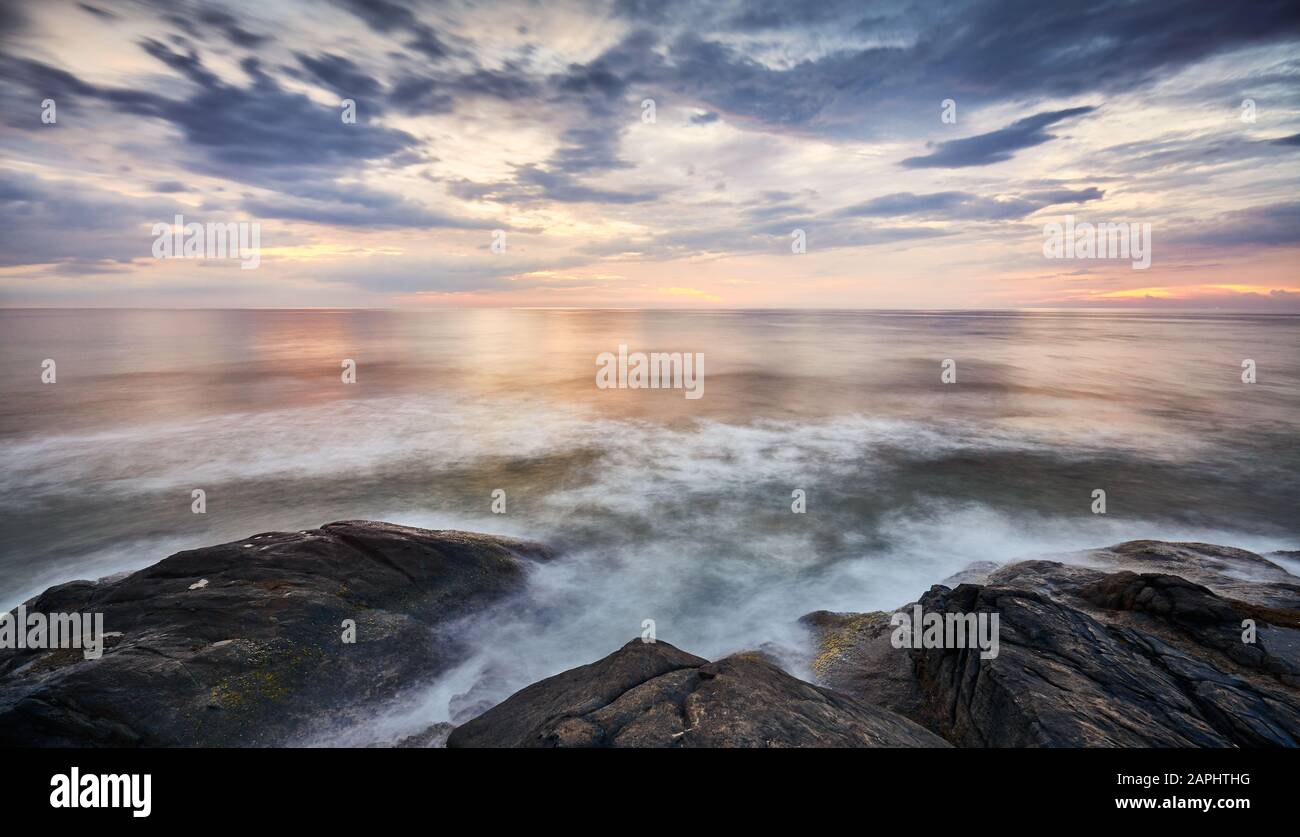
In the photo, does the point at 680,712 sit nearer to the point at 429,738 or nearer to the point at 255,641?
the point at 429,738

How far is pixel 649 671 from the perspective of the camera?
21.8ft

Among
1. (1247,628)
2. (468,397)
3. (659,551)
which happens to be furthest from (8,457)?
(1247,628)

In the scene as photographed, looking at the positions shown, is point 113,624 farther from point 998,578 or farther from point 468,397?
point 468,397

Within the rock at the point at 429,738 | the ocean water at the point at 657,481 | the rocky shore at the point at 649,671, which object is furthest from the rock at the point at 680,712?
the ocean water at the point at 657,481

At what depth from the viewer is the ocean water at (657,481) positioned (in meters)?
11.2

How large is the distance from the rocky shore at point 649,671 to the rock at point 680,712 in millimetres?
27

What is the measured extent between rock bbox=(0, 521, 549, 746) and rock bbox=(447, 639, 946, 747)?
2.29m

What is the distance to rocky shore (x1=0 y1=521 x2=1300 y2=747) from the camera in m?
5.55

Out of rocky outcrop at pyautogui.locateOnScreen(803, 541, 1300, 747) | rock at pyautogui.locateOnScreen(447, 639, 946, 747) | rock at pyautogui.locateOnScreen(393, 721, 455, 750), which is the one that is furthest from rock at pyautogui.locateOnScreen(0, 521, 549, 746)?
rocky outcrop at pyautogui.locateOnScreen(803, 541, 1300, 747)

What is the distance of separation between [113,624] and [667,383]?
3200 centimetres

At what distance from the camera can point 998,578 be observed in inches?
426

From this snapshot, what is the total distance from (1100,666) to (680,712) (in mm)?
5107

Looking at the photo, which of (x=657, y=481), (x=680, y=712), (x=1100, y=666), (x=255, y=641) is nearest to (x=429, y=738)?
(x=255, y=641)

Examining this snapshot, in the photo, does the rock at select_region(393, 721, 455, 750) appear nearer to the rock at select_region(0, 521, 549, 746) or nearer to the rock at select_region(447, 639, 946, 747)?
the rock at select_region(447, 639, 946, 747)
